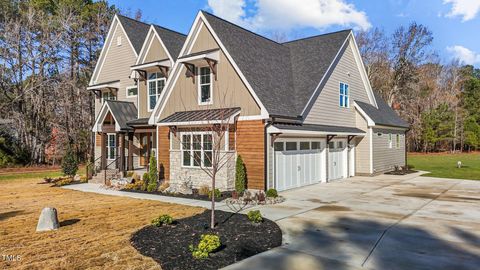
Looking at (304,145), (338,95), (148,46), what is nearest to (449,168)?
(338,95)

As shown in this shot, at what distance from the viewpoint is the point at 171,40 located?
20.5m

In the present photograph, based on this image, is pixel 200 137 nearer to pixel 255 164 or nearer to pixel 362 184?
pixel 255 164

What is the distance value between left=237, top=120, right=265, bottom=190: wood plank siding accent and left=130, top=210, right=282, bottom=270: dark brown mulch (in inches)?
160

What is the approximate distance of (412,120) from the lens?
47000mm

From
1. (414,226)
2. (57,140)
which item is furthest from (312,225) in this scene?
(57,140)

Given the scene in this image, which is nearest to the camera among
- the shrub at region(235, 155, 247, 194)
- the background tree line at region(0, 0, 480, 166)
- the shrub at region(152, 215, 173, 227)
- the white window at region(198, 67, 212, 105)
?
the shrub at region(152, 215, 173, 227)

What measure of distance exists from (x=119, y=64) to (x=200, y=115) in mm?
11221

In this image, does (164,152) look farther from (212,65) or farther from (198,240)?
(198,240)

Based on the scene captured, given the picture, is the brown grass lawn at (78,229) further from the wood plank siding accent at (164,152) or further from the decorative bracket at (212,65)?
the decorative bracket at (212,65)

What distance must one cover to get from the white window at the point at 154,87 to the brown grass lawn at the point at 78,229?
22.4 feet

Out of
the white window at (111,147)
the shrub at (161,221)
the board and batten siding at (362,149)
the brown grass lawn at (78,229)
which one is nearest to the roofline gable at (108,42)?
the white window at (111,147)

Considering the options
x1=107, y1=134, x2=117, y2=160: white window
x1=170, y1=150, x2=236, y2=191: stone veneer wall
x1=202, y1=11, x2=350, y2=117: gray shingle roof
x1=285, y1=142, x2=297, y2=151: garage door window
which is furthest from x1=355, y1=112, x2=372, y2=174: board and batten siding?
x1=107, y1=134, x2=117, y2=160: white window

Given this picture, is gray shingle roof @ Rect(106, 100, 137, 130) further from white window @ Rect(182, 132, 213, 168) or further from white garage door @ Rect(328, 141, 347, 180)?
white garage door @ Rect(328, 141, 347, 180)

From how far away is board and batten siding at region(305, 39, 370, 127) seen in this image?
1734 centimetres
